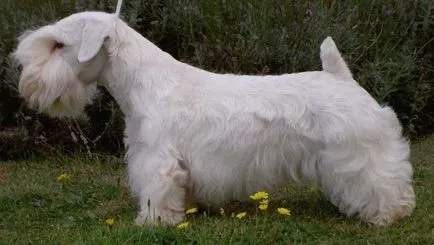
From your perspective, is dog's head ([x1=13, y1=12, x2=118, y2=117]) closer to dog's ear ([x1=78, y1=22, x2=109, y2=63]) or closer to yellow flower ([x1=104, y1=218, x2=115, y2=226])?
dog's ear ([x1=78, y1=22, x2=109, y2=63])

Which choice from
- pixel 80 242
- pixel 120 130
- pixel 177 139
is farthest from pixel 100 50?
pixel 120 130

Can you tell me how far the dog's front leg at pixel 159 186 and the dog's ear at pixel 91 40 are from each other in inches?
26.6

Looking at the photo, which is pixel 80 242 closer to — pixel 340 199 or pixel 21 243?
pixel 21 243

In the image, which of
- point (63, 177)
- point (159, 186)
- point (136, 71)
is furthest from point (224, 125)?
point (63, 177)

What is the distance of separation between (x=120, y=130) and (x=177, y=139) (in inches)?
115

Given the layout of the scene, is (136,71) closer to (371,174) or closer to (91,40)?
(91,40)

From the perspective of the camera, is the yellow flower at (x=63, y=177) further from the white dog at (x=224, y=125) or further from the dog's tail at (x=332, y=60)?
the dog's tail at (x=332, y=60)

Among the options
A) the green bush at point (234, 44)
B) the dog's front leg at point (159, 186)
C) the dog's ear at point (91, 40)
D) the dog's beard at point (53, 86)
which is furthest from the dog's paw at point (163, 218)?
the green bush at point (234, 44)

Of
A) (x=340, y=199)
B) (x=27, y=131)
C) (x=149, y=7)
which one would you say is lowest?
(x=27, y=131)

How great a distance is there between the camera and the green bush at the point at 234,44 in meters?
7.56

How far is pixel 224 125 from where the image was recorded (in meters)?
4.82

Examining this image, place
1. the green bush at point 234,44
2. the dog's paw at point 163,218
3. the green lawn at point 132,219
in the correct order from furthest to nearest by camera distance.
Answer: the green bush at point 234,44 < the dog's paw at point 163,218 < the green lawn at point 132,219

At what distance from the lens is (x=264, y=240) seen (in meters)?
4.59

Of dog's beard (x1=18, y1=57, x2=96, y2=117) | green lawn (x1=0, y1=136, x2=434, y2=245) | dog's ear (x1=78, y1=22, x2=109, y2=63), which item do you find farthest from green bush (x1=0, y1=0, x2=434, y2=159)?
dog's ear (x1=78, y1=22, x2=109, y2=63)
